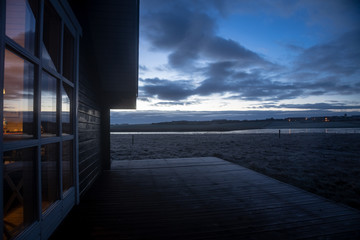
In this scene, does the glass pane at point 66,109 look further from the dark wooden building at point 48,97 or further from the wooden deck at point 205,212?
the wooden deck at point 205,212

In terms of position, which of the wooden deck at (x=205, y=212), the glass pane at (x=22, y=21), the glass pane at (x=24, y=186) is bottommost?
the wooden deck at (x=205, y=212)

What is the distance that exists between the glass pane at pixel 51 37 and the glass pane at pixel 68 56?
329 mm

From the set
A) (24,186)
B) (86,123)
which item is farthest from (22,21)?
(86,123)

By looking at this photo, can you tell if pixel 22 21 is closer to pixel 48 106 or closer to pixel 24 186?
pixel 48 106

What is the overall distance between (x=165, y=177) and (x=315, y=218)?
337 cm

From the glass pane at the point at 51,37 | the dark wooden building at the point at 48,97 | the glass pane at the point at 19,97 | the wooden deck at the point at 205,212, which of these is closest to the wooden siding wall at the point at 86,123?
the dark wooden building at the point at 48,97

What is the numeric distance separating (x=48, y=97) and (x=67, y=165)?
1215 mm

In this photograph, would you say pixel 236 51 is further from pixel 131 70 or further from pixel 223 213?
pixel 223 213

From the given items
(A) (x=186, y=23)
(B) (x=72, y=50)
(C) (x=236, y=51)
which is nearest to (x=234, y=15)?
(C) (x=236, y=51)

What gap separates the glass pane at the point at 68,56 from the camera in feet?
9.22

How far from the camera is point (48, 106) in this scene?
2.20m

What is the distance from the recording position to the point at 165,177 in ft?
16.5

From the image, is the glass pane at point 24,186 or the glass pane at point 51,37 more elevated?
the glass pane at point 51,37

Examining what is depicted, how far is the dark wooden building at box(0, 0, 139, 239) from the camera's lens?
1.66 meters
